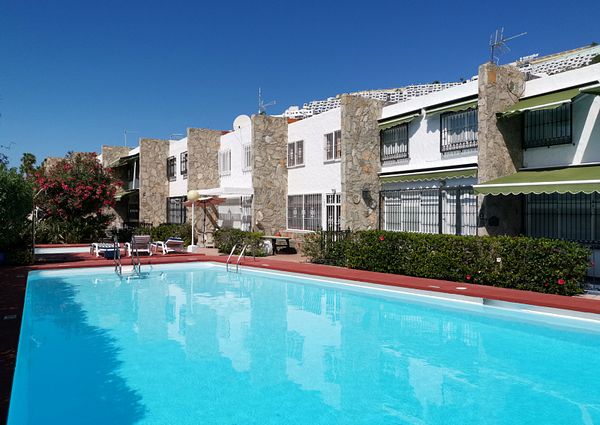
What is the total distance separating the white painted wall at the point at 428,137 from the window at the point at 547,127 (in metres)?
2.19

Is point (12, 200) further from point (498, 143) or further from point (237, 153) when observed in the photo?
point (498, 143)

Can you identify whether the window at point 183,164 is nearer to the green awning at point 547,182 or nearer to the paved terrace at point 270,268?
the paved terrace at point 270,268

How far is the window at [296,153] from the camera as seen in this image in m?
29.6

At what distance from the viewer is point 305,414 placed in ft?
25.6

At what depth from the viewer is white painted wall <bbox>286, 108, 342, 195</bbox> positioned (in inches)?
1050

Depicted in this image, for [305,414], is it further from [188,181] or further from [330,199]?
[188,181]

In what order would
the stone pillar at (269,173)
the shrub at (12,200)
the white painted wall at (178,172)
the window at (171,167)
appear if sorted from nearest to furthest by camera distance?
the shrub at (12,200)
the stone pillar at (269,173)
the white painted wall at (178,172)
the window at (171,167)

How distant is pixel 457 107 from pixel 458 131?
1.20 meters

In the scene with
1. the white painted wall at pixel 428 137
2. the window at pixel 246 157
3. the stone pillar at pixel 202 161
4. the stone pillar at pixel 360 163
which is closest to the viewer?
the white painted wall at pixel 428 137

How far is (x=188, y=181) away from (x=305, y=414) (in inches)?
1180

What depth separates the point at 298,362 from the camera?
10.4 metres

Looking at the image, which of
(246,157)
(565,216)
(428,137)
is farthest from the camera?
(246,157)

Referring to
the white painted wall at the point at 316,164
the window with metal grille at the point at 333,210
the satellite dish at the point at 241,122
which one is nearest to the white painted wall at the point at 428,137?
the white painted wall at the point at 316,164

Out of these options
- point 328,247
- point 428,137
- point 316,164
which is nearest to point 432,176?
point 428,137
